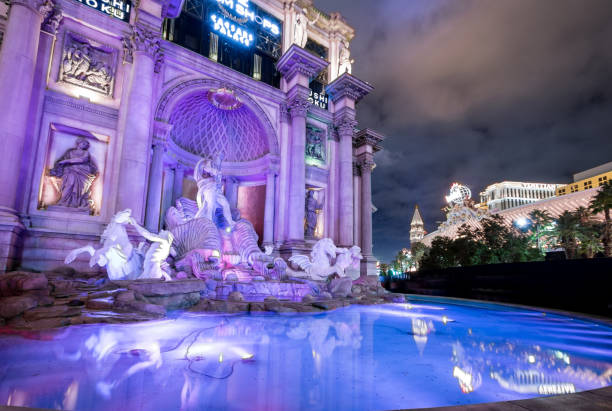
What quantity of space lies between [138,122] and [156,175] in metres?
2.47

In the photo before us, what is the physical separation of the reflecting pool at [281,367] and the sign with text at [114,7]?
1416 centimetres

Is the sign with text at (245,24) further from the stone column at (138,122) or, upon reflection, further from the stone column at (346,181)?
the stone column at (346,181)

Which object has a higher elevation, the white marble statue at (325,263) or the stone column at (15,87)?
the stone column at (15,87)

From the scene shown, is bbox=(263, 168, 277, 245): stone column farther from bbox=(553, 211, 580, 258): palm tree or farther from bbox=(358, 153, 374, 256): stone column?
bbox=(553, 211, 580, 258): palm tree

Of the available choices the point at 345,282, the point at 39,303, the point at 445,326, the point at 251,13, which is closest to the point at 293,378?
the point at 445,326

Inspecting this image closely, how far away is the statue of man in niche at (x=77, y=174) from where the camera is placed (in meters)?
11.8

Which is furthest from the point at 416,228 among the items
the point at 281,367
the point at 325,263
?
the point at 281,367

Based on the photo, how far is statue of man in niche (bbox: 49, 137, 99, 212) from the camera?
11781 mm

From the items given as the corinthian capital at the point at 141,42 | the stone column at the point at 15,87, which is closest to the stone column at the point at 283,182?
the corinthian capital at the point at 141,42

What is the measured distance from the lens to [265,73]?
19.7 m

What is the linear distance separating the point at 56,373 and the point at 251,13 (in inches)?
851

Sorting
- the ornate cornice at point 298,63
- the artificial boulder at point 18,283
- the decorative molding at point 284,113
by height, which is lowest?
the artificial boulder at point 18,283

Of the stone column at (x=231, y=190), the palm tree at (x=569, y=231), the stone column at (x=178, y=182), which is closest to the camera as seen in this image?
the stone column at (x=178, y=182)

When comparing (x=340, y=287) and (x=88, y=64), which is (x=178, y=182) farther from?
(x=340, y=287)
